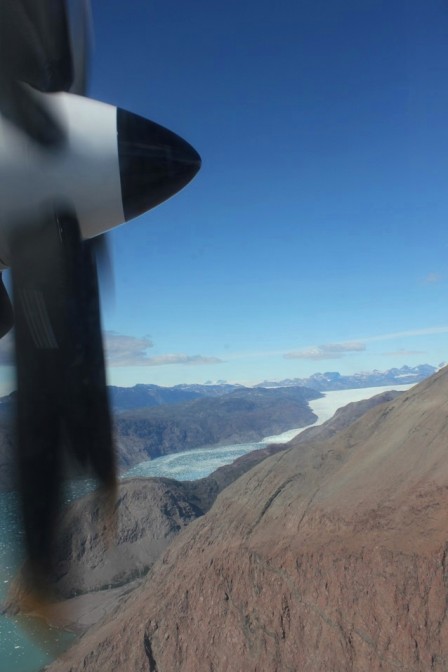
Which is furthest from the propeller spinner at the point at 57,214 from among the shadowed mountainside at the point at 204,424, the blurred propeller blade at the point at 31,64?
the shadowed mountainside at the point at 204,424

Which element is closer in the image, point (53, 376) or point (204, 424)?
point (53, 376)

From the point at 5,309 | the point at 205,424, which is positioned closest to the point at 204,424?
the point at 205,424

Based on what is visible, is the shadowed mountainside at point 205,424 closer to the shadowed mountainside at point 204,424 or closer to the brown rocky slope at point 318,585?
the shadowed mountainside at point 204,424

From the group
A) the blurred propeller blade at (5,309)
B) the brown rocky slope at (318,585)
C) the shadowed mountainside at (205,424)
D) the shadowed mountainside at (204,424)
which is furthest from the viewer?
the shadowed mountainside at (205,424)

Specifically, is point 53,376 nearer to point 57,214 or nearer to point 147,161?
point 57,214

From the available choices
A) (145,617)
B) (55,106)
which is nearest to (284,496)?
(145,617)

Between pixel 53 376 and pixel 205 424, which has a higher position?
pixel 53 376

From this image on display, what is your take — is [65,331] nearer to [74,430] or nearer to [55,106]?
[74,430]
